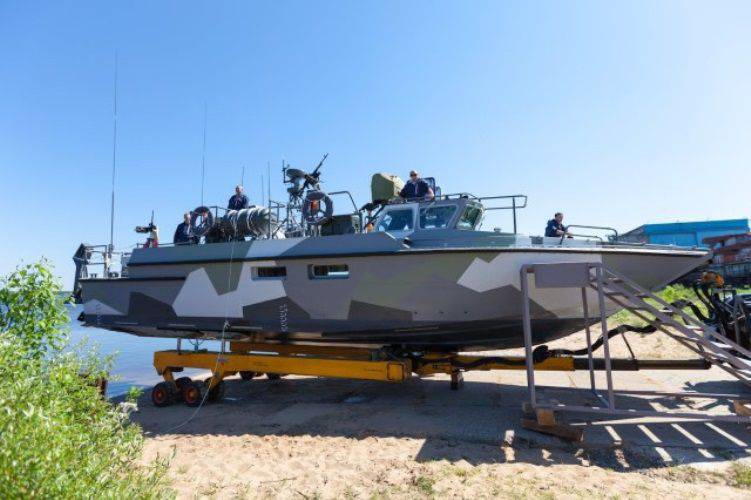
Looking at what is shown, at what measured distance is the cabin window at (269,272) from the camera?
229 inches

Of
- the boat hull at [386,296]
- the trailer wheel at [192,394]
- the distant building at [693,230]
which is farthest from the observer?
the distant building at [693,230]

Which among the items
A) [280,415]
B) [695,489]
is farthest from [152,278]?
[695,489]

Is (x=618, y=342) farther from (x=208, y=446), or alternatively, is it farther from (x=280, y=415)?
(x=208, y=446)

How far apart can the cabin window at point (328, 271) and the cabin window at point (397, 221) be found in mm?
781

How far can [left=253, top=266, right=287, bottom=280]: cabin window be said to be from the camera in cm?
582

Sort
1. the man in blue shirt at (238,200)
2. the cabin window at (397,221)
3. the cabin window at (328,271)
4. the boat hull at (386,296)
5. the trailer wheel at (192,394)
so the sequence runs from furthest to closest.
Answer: the man in blue shirt at (238,200)
the trailer wheel at (192,394)
the cabin window at (397,221)
the cabin window at (328,271)
the boat hull at (386,296)

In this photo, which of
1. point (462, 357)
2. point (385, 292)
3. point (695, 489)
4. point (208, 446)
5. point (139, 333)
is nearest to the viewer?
point (695, 489)

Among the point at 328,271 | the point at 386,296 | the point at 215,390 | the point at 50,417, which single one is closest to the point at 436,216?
the point at 386,296

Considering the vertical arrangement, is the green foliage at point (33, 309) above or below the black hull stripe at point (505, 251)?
below

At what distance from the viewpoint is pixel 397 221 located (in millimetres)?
5793

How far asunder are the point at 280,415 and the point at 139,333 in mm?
3172

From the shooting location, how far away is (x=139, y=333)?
7.14 metres

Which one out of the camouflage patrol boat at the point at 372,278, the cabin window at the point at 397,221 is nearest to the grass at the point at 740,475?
the camouflage patrol boat at the point at 372,278

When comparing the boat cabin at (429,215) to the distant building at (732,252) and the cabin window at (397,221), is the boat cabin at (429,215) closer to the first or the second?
the cabin window at (397,221)
